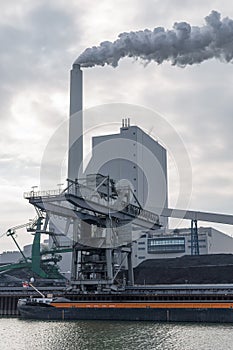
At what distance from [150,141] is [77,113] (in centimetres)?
4600

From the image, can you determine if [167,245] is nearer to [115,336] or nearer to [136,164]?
[136,164]

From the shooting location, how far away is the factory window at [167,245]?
117 meters

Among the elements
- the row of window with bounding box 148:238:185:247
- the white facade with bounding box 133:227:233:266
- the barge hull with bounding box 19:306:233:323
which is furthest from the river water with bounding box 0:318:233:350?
the row of window with bounding box 148:238:185:247

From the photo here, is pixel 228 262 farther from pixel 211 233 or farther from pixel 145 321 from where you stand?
pixel 145 321

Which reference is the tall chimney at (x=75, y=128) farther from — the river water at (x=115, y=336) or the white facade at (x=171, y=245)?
the white facade at (x=171, y=245)

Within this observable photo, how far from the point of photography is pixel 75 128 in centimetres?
7238

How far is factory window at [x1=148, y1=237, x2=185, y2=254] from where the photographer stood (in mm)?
116688

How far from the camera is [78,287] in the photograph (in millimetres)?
55344

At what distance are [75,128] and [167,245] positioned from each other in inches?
2114

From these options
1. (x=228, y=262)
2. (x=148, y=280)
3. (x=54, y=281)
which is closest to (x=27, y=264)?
(x=54, y=281)

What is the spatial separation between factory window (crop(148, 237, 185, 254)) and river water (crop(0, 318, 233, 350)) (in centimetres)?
7190

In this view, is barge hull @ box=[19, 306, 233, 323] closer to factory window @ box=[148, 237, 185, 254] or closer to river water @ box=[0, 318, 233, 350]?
river water @ box=[0, 318, 233, 350]

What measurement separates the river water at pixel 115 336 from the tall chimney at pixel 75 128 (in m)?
26.9

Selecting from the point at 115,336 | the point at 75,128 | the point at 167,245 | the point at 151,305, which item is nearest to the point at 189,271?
the point at 75,128
